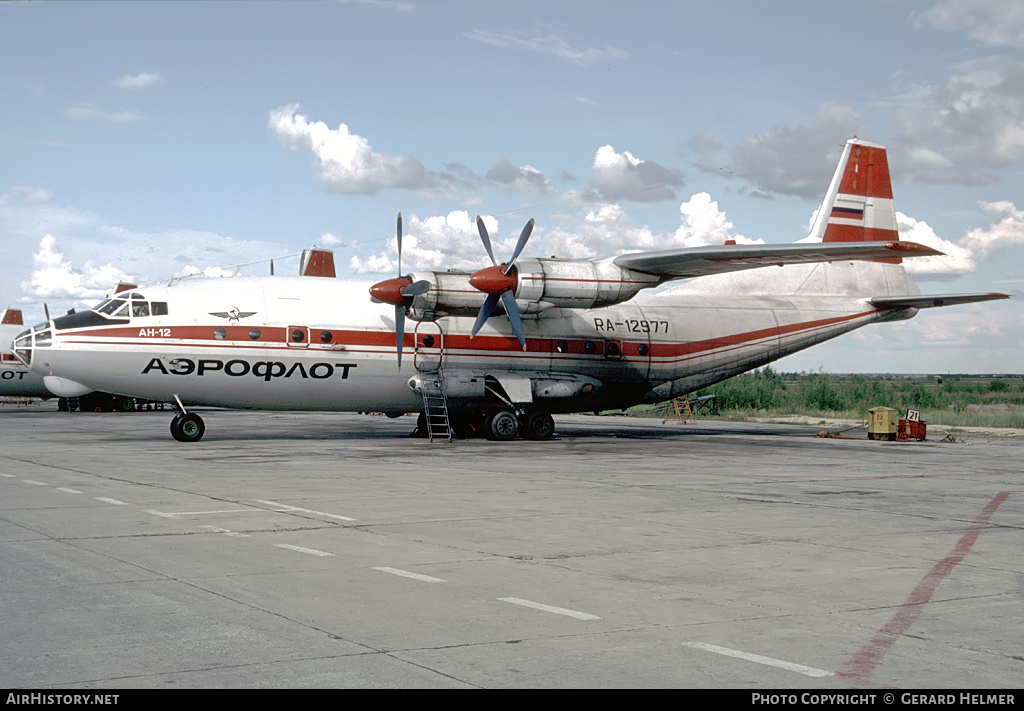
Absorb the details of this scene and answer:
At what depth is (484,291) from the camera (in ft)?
86.9

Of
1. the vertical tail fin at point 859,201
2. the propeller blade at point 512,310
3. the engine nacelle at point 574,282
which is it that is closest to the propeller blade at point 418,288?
the propeller blade at point 512,310

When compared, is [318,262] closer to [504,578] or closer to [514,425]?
[514,425]

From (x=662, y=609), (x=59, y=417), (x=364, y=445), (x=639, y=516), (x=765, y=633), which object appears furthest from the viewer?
(x=59, y=417)

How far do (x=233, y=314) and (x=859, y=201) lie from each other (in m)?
21.1

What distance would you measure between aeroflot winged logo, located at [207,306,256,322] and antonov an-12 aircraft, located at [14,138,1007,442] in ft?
0.13

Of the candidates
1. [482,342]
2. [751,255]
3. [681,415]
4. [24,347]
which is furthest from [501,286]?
[681,415]

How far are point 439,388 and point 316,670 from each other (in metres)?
22.0

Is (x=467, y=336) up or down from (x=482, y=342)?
up

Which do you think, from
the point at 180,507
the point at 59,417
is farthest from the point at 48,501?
the point at 59,417

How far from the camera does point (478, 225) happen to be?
27859 millimetres

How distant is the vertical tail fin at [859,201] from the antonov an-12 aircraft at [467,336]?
0.18 meters

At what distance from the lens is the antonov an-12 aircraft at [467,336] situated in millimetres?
25469

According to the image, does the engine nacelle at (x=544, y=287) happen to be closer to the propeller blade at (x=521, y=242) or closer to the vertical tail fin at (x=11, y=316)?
the propeller blade at (x=521, y=242)

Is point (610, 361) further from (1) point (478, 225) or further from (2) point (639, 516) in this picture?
(2) point (639, 516)
